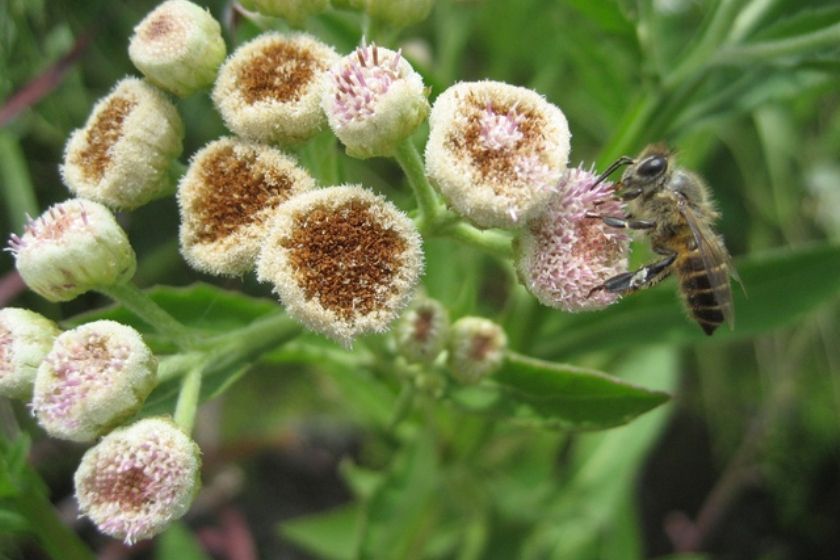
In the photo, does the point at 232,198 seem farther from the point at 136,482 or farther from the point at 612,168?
the point at 612,168

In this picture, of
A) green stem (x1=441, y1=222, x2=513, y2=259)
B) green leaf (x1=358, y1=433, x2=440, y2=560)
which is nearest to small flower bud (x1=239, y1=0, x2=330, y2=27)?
green stem (x1=441, y1=222, x2=513, y2=259)

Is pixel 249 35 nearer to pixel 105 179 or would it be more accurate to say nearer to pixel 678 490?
pixel 105 179

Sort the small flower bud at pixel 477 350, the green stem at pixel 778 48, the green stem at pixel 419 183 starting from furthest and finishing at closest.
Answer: the green stem at pixel 778 48 < the small flower bud at pixel 477 350 < the green stem at pixel 419 183

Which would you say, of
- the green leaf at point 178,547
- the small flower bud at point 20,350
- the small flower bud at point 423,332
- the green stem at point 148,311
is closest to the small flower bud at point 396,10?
the small flower bud at point 423,332

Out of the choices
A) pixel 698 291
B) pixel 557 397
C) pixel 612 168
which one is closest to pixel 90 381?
pixel 557 397

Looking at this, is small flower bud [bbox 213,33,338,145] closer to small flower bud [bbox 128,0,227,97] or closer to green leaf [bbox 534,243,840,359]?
small flower bud [bbox 128,0,227,97]

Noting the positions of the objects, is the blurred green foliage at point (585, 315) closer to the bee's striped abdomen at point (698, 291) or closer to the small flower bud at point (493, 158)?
the bee's striped abdomen at point (698, 291)

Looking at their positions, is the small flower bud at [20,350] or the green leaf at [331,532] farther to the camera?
the green leaf at [331,532]
